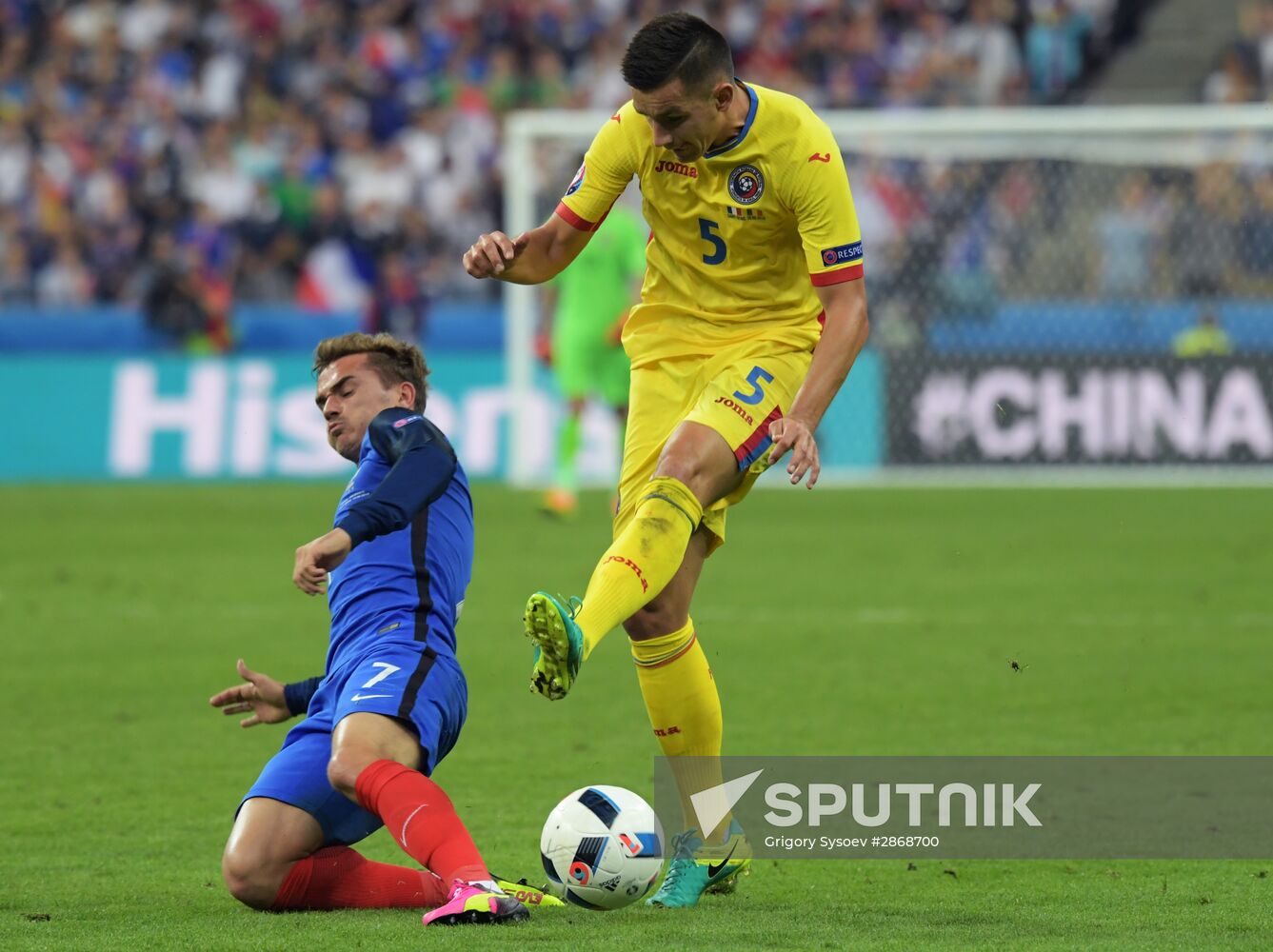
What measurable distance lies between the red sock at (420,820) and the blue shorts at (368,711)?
0.17 metres

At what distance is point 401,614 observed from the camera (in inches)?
184

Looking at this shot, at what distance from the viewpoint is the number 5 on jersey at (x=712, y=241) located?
203 inches

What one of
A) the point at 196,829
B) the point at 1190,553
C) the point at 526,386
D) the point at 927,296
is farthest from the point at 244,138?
the point at 196,829

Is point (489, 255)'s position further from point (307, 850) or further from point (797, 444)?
point (307, 850)

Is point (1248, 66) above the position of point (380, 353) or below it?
above

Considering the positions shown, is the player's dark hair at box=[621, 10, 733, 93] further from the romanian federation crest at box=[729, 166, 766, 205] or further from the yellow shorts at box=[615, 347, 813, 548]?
the yellow shorts at box=[615, 347, 813, 548]

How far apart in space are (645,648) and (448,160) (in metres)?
16.5

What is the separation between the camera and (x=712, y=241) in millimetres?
5180

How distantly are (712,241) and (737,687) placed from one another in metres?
3.22

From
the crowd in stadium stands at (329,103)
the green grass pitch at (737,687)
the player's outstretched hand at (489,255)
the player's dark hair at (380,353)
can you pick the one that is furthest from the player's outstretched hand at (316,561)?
the crowd in stadium stands at (329,103)

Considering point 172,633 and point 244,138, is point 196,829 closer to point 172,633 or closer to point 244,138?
point 172,633

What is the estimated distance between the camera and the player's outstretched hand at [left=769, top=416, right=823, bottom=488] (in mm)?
4574

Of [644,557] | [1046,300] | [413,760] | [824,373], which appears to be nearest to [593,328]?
[1046,300]

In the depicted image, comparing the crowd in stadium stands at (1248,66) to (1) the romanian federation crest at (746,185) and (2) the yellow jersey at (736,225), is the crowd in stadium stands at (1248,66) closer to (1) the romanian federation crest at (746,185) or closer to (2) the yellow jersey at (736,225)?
(2) the yellow jersey at (736,225)
